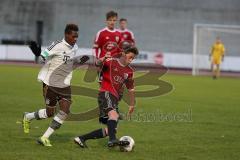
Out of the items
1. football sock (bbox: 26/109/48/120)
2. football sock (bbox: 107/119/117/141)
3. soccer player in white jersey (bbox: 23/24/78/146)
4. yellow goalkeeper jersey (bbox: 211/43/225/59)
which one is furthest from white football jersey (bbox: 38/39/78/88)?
yellow goalkeeper jersey (bbox: 211/43/225/59)

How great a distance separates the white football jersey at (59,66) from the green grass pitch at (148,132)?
1.01 meters

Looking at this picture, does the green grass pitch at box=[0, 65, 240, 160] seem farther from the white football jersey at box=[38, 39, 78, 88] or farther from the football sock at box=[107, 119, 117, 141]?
the white football jersey at box=[38, 39, 78, 88]

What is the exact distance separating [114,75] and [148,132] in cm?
213

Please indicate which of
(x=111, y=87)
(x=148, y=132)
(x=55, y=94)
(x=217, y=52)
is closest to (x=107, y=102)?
(x=111, y=87)

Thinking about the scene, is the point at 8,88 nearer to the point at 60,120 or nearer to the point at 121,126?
the point at 121,126

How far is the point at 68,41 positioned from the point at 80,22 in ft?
135

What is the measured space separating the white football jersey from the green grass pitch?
1010 millimetres

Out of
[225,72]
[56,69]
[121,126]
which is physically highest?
[56,69]

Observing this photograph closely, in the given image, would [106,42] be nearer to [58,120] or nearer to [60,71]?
[60,71]

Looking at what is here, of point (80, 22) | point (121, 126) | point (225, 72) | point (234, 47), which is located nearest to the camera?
point (121, 126)

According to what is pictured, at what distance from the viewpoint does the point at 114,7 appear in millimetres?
51031

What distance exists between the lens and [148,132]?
37.6 feet

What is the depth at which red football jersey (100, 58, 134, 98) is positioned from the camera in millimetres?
9672

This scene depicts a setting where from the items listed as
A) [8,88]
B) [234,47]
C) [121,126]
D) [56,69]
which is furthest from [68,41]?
[234,47]
